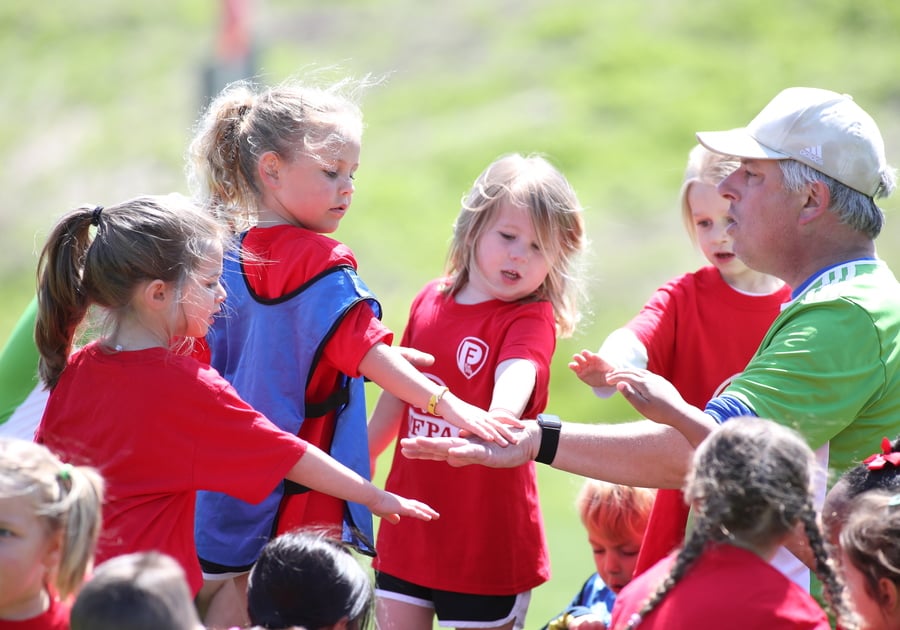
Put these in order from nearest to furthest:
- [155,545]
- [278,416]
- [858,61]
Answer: [155,545]
[278,416]
[858,61]

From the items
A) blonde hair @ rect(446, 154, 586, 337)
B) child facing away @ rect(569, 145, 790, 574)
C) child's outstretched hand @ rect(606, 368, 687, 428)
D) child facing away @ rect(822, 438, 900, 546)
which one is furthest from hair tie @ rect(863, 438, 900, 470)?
blonde hair @ rect(446, 154, 586, 337)

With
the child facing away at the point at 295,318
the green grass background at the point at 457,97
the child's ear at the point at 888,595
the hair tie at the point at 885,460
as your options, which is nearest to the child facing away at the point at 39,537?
the child facing away at the point at 295,318

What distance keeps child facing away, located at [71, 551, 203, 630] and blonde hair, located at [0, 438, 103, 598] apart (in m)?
0.29

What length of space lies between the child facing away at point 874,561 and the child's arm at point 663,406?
0.50 metres

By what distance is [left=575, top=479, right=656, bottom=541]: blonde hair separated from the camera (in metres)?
3.92

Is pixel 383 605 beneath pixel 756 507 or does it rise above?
beneath

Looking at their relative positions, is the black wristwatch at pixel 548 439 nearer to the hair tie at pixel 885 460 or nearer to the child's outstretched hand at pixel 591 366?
the child's outstretched hand at pixel 591 366

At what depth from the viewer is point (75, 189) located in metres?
18.5

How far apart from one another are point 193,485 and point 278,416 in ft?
1.55

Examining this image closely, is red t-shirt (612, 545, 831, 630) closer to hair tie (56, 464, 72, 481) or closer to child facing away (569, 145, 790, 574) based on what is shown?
hair tie (56, 464, 72, 481)

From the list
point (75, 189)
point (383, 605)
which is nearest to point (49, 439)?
point (383, 605)

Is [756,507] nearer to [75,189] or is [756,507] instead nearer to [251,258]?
[251,258]

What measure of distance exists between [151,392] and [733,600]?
4.97 ft

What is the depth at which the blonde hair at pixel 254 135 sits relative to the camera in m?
3.51
